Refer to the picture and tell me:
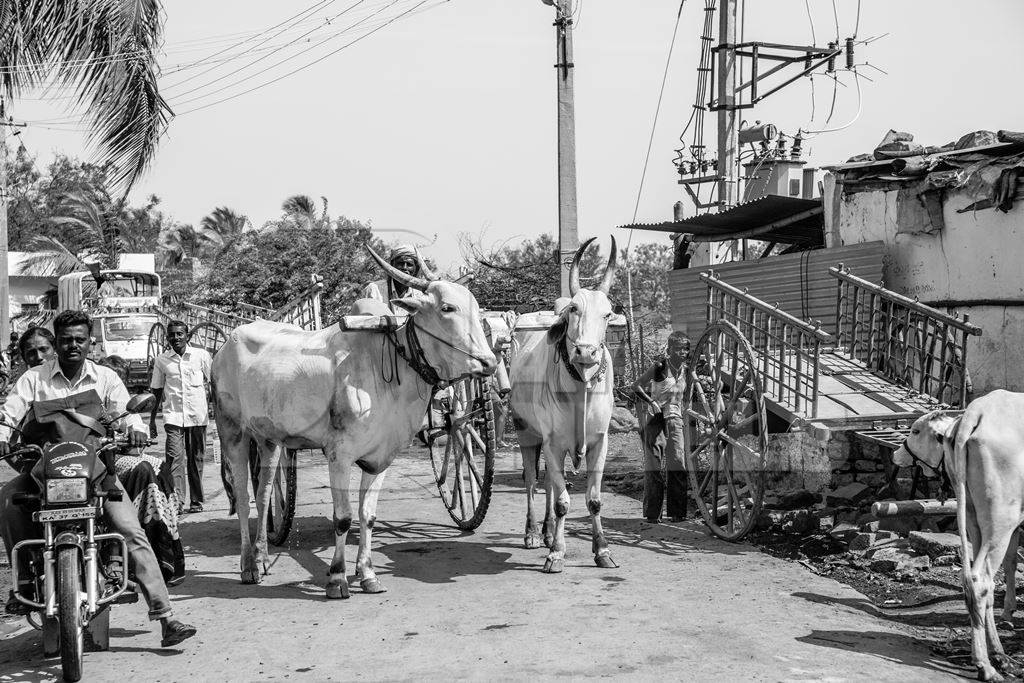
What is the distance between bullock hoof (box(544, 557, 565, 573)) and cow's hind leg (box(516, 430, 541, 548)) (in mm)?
884

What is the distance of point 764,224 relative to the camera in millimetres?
14266

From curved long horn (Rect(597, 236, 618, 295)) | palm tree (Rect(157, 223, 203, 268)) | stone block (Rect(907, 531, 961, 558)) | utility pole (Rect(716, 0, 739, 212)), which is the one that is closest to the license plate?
curved long horn (Rect(597, 236, 618, 295))

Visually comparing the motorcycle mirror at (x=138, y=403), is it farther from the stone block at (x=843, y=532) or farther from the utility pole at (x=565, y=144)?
the utility pole at (x=565, y=144)

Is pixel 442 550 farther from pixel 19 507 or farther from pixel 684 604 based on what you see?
pixel 19 507

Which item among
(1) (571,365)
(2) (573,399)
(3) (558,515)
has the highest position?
(1) (571,365)

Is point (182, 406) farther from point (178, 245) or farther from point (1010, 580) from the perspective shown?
point (178, 245)

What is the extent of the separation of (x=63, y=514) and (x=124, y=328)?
20163 millimetres

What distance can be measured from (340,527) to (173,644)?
4.89 feet

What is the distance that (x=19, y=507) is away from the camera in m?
5.40

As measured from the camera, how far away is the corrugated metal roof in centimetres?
1167

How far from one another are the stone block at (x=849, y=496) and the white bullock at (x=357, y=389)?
14.4 feet

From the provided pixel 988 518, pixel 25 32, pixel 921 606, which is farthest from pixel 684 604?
pixel 25 32

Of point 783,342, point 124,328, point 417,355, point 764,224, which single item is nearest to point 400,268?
point 417,355

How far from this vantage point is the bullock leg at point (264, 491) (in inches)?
290
